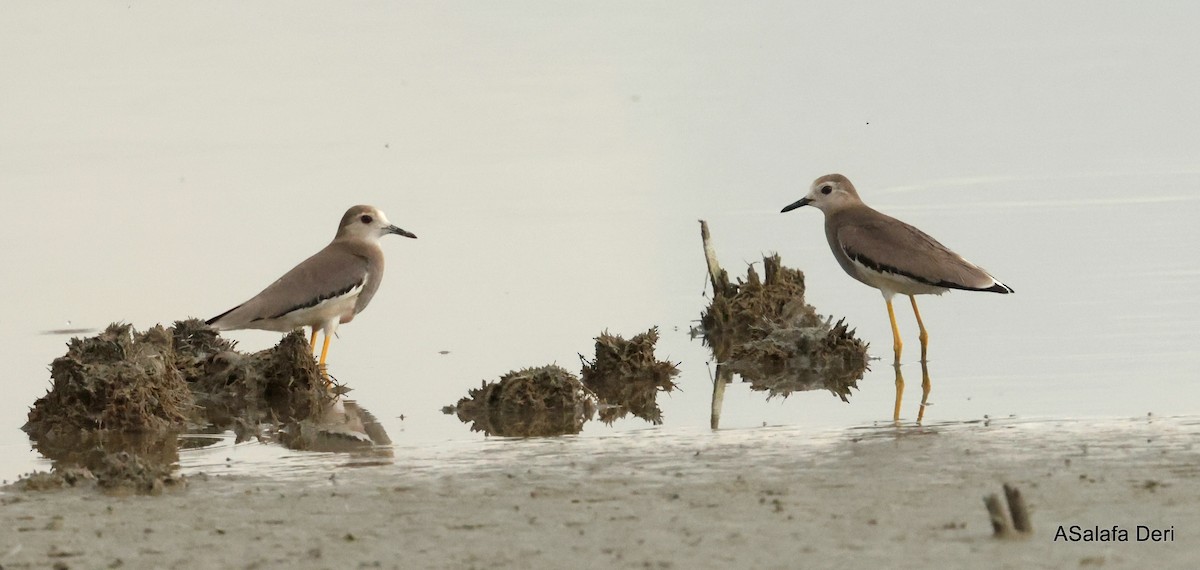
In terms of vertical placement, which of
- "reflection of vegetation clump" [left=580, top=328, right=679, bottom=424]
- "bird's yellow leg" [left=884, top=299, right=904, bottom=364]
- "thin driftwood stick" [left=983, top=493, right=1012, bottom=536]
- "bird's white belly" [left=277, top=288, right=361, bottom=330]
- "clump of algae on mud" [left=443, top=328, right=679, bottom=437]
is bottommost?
"thin driftwood stick" [left=983, top=493, right=1012, bottom=536]

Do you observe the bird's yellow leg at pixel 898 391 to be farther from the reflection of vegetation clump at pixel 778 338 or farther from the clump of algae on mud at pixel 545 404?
the clump of algae on mud at pixel 545 404

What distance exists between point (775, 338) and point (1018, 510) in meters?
6.65

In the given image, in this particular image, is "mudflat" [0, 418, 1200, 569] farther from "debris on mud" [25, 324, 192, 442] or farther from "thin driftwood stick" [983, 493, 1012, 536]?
"debris on mud" [25, 324, 192, 442]

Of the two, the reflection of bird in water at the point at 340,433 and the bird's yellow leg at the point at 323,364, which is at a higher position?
the bird's yellow leg at the point at 323,364

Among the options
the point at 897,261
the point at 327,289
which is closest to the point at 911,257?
the point at 897,261

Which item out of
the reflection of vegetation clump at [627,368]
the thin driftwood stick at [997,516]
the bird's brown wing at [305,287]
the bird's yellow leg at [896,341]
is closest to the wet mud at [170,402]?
the bird's brown wing at [305,287]

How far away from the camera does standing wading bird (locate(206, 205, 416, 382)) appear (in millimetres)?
14781

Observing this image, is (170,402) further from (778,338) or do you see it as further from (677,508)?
(677,508)

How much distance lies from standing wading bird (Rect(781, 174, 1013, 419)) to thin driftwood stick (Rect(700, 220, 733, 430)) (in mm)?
1094

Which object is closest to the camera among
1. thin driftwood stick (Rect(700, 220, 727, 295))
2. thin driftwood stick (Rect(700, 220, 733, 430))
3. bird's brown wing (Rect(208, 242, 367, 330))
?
thin driftwood stick (Rect(700, 220, 733, 430))

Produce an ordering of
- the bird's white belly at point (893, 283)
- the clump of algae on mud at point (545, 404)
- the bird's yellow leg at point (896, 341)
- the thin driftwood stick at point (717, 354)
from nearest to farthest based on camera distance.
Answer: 1. the clump of algae on mud at point (545, 404)
2. the thin driftwood stick at point (717, 354)
3. the bird's yellow leg at point (896, 341)
4. the bird's white belly at point (893, 283)

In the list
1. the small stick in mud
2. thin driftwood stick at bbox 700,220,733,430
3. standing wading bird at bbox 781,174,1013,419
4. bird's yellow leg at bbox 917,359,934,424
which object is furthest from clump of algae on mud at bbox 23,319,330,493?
the small stick in mud

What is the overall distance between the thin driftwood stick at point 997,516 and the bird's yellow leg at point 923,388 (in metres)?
3.85

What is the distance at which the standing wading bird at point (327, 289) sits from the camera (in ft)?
48.5
